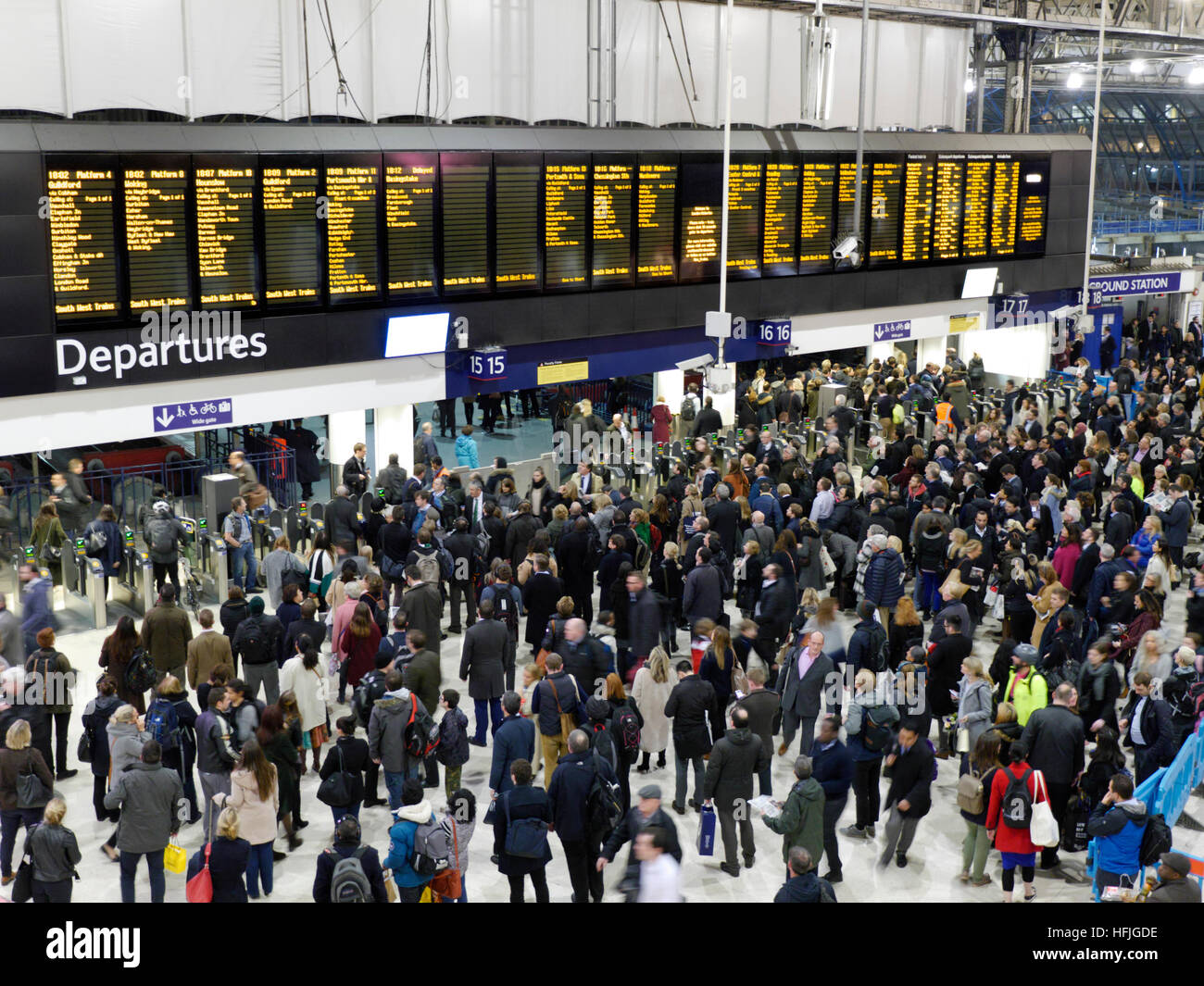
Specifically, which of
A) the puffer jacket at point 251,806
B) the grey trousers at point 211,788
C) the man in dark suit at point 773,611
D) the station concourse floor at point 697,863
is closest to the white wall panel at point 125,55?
the station concourse floor at point 697,863

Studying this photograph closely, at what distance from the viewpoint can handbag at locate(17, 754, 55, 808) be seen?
27.4 feet

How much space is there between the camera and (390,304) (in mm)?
16125

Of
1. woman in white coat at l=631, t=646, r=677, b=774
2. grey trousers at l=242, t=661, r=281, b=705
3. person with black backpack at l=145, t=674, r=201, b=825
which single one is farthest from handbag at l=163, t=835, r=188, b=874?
woman in white coat at l=631, t=646, r=677, b=774

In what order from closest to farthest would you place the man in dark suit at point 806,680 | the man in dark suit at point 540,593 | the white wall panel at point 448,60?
1. the man in dark suit at point 806,680
2. the man in dark suit at point 540,593
3. the white wall panel at point 448,60

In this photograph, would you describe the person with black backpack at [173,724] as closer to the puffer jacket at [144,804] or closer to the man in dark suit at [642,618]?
the puffer jacket at [144,804]

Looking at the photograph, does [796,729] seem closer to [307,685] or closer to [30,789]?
[307,685]

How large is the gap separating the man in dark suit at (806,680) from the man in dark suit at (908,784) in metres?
1.13

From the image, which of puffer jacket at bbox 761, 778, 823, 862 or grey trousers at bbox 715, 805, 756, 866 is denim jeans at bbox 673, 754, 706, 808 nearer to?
grey trousers at bbox 715, 805, 756, 866

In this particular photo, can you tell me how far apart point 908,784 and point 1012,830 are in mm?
720

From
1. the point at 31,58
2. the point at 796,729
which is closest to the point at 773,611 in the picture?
the point at 796,729

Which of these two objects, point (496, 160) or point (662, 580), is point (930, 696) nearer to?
point (662, 580)

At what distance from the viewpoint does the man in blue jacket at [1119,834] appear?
7812mm
